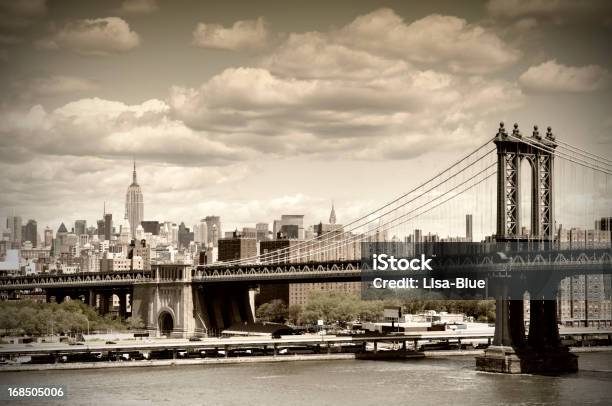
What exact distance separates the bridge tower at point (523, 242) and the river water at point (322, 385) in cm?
155

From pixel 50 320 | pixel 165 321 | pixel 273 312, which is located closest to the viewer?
pixel 50 320

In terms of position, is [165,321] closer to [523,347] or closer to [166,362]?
[166,362]

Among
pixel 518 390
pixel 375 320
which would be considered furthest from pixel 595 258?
pixel 375 320

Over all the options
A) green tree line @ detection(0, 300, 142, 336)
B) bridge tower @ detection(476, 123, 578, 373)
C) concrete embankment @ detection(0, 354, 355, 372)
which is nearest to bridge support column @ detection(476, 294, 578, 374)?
bridge tower @ detection(476, 123, 578, 373)

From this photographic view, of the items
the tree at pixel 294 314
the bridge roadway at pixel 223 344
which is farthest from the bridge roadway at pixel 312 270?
the tree at pixel 294 314

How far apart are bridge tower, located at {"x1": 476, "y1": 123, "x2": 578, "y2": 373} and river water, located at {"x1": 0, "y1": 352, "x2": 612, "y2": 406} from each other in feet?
5.09

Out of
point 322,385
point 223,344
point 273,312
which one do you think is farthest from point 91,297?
point 322,385

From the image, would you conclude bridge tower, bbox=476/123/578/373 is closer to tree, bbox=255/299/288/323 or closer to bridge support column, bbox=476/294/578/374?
bridge support column, bbox=476/294/578/374

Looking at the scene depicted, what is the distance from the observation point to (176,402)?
4675cm

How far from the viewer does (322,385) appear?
53312 millimetres

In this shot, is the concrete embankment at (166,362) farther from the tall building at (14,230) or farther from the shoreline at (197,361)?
the tall building at (14,230)

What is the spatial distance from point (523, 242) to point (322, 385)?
14041 millimetres

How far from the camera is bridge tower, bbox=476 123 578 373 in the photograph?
2360 inches

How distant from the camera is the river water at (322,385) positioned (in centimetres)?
4784
